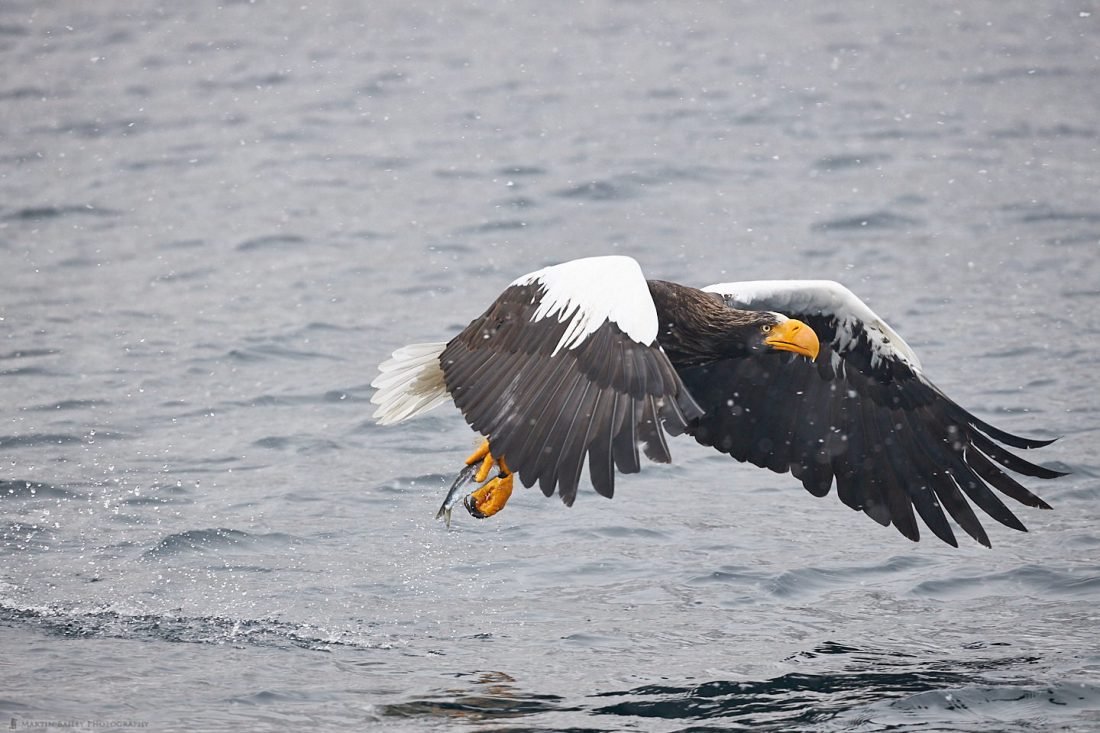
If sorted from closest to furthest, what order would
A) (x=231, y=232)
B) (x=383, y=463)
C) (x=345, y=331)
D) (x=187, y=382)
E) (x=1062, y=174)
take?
1. (x=383, y=463)
2. (x=187, y=382)
3. (x=345, y=331)
4. (x=231, y=232)
5. (x=1062, y=174)

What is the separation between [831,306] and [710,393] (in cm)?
60

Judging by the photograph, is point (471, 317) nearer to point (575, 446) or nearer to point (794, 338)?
point (794, 338)

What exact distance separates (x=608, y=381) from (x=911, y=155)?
7.95 meters

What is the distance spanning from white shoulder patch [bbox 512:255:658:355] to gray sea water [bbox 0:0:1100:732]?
3.64ft

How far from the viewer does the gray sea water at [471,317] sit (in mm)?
5238

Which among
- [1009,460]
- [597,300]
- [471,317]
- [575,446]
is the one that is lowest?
[471,317]

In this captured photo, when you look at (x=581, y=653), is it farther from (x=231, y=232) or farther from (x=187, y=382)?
(x=231, y=232)

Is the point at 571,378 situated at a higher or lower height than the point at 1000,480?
higher

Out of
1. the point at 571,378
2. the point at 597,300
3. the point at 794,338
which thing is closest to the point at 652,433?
the point at 571,378

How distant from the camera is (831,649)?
17.9 feet

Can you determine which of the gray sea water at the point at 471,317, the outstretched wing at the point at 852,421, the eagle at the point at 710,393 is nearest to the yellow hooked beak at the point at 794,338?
the eagle at the point at 710,393

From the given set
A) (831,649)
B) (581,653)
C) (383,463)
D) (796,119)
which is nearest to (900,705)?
(831,649)

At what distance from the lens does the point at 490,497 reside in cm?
583

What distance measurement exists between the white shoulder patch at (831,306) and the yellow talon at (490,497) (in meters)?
1.17
